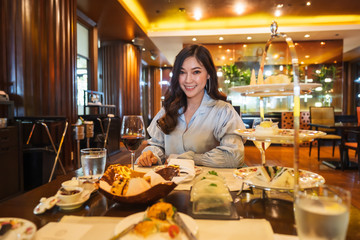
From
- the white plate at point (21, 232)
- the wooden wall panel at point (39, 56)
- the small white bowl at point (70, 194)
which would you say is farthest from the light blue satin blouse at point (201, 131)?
the wooden wall panel at point (39, 56)

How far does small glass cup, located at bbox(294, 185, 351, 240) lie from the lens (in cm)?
45

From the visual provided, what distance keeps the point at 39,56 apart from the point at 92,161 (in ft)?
10.8

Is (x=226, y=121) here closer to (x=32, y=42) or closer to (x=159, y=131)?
(x=159, y=131)

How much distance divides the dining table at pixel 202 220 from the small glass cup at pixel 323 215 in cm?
10

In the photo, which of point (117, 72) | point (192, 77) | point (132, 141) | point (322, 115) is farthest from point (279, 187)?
point (117, 72)

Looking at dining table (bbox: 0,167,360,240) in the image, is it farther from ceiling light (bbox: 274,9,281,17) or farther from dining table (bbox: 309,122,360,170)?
ceiling light (bbox: 274,9,281,17)

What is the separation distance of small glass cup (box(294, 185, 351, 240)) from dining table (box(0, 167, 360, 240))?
0.31 feet

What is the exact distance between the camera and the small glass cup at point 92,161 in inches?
35.4

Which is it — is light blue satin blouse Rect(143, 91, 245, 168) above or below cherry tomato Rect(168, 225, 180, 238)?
above

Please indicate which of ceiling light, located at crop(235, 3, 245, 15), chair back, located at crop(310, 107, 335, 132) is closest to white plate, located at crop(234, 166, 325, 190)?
chair back, located at crop(310, 107, 335, 132)

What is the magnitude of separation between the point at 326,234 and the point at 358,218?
28 centimetres

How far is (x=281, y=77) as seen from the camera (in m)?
0.80

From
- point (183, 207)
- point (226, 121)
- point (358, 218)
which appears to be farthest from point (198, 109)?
point (358, 218)

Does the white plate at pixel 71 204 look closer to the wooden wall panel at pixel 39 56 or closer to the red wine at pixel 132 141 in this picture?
the red wine at pixel 132 141
